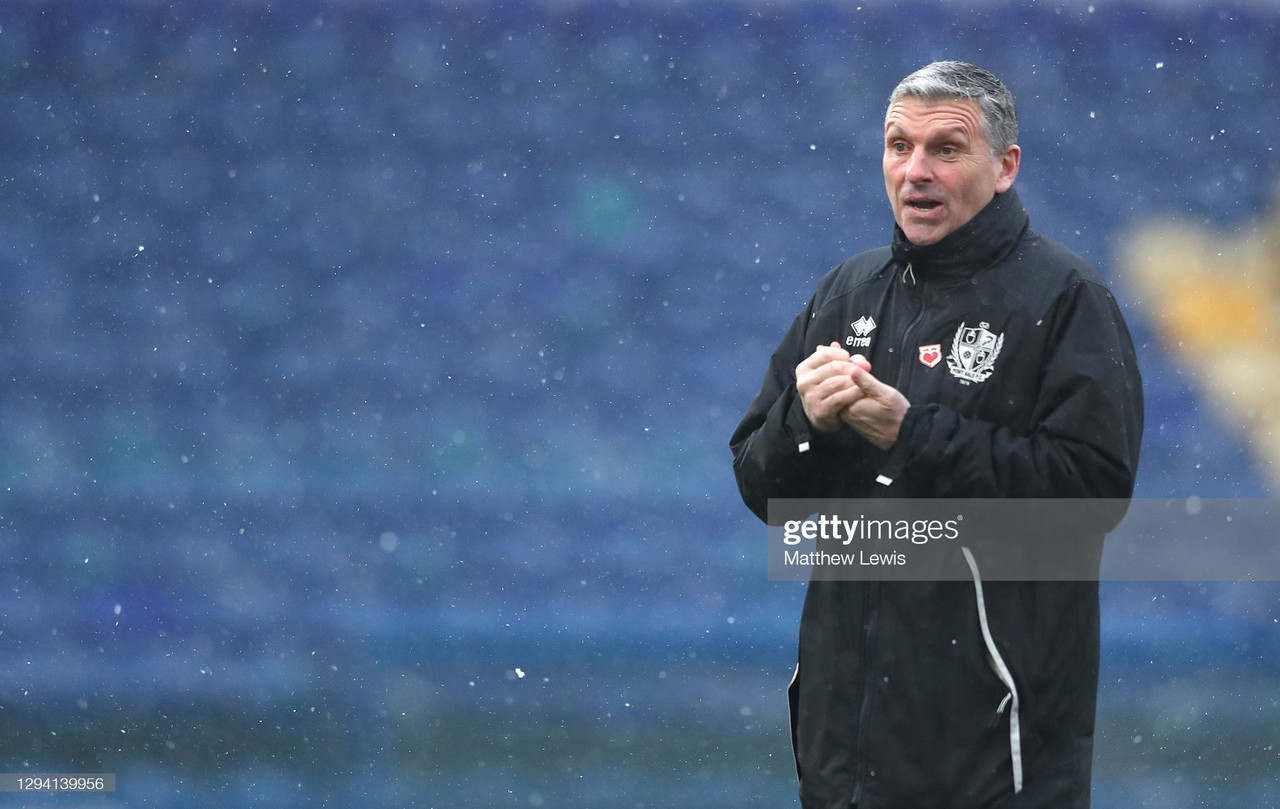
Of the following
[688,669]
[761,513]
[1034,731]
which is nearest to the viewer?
[1034,731]

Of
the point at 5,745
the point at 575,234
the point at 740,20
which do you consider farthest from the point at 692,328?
the point at 5,745

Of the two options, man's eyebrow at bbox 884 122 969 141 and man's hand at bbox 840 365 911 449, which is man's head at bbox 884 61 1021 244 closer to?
man's eyebrow at bbox 884 122 969 141

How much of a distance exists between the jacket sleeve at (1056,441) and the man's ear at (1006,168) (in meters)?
0.32

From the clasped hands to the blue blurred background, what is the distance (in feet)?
7.02

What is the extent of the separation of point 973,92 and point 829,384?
25.7 inches

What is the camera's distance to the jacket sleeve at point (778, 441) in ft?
8.47

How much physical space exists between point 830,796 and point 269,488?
106 inches

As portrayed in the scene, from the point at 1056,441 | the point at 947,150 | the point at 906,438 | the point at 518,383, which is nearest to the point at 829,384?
the point at 906,438

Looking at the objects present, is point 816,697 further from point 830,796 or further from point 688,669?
point 688,669

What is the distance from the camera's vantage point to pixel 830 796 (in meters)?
2.58

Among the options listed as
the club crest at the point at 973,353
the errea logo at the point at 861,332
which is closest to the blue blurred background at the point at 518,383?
the errea logo at the point at 861,332

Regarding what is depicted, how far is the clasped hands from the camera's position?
8.04 feet

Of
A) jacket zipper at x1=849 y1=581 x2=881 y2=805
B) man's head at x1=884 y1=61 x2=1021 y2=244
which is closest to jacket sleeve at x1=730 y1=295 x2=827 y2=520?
jacket zipper at x1=849 y1=581 x2=881 y2=805

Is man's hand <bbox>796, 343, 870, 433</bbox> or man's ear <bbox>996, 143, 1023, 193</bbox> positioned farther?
man's ear <bbox>996, 143, 1023, 193</bbox>
